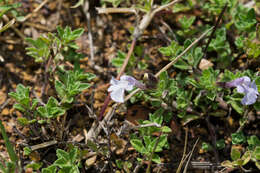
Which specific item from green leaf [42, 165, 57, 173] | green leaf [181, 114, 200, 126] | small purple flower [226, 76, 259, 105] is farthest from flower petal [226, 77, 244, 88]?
green leaf [42, 165, 57, 173]

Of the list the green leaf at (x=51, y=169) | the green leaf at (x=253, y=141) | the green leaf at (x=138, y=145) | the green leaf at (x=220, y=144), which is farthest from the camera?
the green leaf at (x=220, y=144)

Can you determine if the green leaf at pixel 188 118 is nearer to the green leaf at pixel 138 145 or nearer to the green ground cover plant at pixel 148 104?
the green ground cover plant at pixel 148 104

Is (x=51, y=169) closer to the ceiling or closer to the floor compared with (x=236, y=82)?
closer to the floor

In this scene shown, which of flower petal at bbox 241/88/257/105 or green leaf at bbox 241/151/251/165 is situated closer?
flower petal at bbox 241/88/257/105

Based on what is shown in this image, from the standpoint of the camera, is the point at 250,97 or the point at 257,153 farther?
the point at 257,153

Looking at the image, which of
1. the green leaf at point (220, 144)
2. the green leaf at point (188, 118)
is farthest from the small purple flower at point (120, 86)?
the green leaf at point (220, 144)

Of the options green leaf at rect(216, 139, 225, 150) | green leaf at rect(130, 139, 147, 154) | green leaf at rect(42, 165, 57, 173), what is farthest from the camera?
green leaf at rect(216, 139, 225, 150)

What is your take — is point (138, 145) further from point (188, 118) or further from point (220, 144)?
point (220, 144)

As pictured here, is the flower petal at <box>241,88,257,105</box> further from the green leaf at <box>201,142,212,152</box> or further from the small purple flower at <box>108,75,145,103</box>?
the small purple flower at <box>108,75,145,103</box>

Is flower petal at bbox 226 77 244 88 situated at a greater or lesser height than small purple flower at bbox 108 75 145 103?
lesser

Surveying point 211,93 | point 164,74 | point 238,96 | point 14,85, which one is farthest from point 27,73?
point 238,96

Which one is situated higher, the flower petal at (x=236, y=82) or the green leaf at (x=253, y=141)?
the flower petal at (x=236, y=82)

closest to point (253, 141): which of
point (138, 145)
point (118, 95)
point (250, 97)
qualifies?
point (250, 97)
